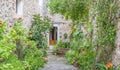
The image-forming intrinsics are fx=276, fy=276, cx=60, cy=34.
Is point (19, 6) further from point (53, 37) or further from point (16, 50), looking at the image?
point (53, 37)

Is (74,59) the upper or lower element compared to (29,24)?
lower

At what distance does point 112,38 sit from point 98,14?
2.88 feet

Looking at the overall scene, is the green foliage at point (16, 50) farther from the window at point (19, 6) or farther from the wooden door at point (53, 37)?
the wooden door at point (53, 37)

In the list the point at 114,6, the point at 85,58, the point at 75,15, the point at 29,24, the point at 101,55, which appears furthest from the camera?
the point at 29,24

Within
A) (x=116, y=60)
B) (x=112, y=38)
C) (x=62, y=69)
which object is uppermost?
(x=112, y=38)

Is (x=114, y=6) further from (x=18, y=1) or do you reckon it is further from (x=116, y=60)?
(x=18, y=1)

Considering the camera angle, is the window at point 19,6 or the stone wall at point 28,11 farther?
the stone wall at point 28,11

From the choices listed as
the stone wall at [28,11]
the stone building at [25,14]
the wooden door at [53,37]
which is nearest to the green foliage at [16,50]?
the stone building at [25,14]

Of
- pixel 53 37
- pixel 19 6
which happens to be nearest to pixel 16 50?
pixel 19 6

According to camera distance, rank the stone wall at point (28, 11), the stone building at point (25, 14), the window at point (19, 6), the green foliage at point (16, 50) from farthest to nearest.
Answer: the stone wall at point (28, 11) < the window at point (19, 6) < the stone building at point (25, 14) < the green foliage at point (16, 50)

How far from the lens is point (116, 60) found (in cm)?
845

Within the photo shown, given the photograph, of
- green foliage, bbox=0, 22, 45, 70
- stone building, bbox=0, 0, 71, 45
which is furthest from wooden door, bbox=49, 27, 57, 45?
green foliage, bbox=0, 22, 45, 70

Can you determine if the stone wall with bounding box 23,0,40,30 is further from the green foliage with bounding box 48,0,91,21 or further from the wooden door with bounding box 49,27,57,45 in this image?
the wooden door with bounding box 49,27,57,45

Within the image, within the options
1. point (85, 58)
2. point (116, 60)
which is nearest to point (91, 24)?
point (85, 58)
